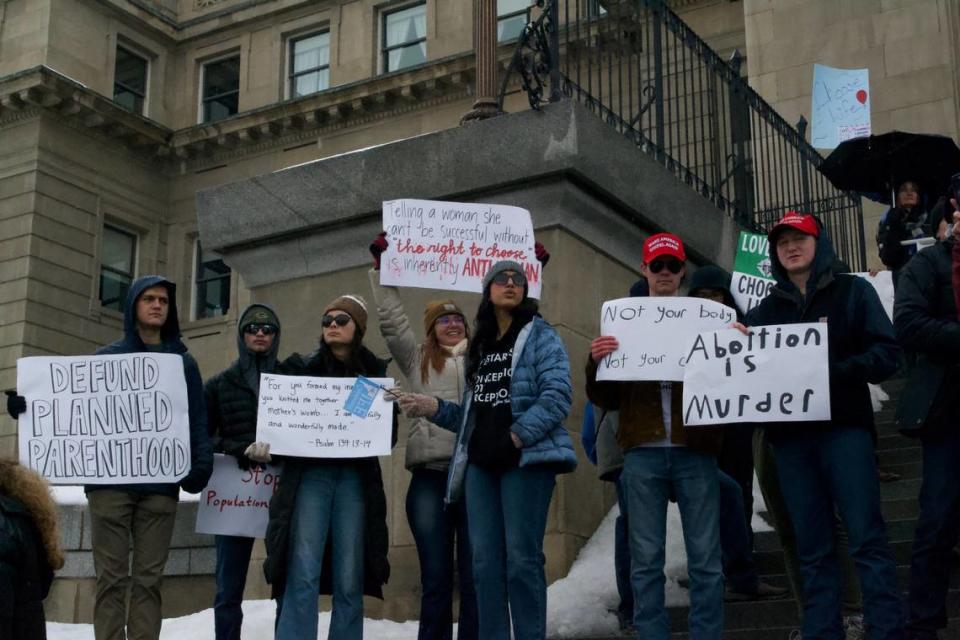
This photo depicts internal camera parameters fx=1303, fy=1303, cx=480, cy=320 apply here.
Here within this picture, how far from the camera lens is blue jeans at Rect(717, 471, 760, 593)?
7.18 m

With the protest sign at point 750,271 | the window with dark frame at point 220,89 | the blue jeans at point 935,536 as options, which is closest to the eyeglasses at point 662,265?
the blue jeans at point 935,536

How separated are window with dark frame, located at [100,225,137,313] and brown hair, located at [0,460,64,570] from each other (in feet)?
108

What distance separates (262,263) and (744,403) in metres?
4.98

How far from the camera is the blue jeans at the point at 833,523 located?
5.64 m

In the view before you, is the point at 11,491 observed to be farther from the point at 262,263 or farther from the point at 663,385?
the point at 262,263

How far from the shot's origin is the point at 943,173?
36.8ft

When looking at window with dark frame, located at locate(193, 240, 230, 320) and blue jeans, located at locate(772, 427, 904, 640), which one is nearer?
blue jeans, located at locate(772, 427, 904, 640)

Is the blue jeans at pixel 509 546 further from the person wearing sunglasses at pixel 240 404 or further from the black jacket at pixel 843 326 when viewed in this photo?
the person wearing sunglasses at pixel 240 404

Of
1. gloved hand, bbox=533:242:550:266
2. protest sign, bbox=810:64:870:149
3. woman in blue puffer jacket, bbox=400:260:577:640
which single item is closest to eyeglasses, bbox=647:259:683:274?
woman in blue puffer jacket, bbox=400:260:577:640

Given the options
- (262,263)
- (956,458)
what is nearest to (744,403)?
(956,458)

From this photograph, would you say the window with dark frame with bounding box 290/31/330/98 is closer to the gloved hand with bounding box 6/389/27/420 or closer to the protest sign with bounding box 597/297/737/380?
the gloved hand with bounding box 6/389/27/420

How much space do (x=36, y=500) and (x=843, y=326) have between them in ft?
12.3

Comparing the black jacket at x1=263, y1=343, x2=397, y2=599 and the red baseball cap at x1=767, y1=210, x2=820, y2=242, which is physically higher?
the red baseball cap at x1=767, y1=210, x2=820, y2=242

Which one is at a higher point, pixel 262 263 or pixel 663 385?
pixel 262 263
